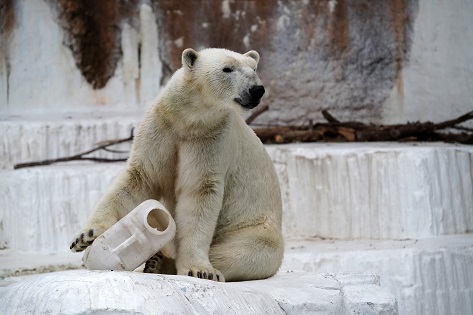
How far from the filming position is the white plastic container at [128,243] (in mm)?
4199

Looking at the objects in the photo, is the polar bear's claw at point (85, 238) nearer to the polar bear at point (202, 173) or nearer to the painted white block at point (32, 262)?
the polar bear at point (202, 173)

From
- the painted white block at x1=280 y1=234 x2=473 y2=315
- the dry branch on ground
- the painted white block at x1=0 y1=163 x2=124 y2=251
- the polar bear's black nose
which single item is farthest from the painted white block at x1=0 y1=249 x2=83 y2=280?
the polar bear's black nose

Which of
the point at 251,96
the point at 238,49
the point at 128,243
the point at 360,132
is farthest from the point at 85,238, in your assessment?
the point at 238,49

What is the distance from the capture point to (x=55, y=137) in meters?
8.55

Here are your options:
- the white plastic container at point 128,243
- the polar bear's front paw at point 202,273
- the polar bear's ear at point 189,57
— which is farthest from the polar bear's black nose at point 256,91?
the polar bear's front paw at point 202,273

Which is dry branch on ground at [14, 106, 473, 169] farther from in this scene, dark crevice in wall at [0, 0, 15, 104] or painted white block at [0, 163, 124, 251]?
dark crevice in wall at [0, 0, 15, 104]

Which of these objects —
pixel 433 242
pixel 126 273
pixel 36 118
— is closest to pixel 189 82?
pixel 126 273

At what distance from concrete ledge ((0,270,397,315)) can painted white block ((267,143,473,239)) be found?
3.23m

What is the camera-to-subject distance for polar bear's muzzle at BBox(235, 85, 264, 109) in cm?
452

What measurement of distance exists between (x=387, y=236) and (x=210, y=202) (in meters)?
3.56

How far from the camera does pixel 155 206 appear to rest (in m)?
4.23

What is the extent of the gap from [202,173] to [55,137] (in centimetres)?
422

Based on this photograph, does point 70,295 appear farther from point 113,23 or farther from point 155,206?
point 113,23

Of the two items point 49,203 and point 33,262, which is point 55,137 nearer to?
point 49,203
